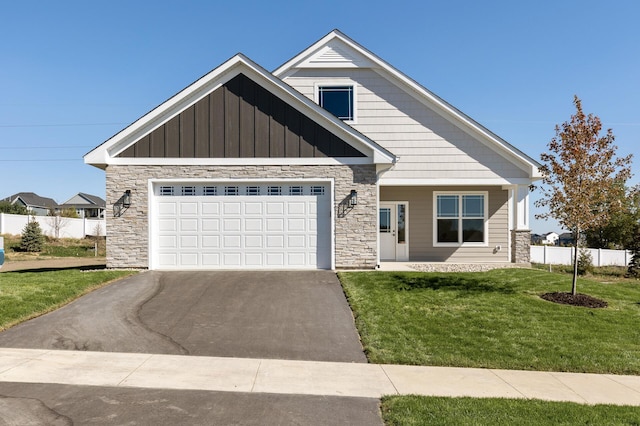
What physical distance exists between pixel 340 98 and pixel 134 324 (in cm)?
1149

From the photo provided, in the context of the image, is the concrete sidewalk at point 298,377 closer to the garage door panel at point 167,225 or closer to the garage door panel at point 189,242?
the garage door panel at point 189,242

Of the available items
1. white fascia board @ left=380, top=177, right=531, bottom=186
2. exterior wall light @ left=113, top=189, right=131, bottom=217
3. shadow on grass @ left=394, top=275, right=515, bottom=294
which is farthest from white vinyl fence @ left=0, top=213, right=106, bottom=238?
shadow on grass @ left=394, top=275, right=515, bottom=294

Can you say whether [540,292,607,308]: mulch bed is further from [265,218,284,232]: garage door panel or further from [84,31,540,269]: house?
[265,218,284,232]: garage door panel

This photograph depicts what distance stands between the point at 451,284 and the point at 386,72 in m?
8.72

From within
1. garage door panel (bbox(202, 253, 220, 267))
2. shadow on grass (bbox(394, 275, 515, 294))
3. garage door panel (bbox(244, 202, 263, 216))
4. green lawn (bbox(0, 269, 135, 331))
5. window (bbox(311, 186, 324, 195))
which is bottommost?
shadow on grass (bbox(394, 275, 515, 294))

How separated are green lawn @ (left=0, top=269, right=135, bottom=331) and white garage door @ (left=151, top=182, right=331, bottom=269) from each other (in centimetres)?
172

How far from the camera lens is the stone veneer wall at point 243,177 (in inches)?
507

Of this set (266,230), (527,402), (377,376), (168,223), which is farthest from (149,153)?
(527,402)

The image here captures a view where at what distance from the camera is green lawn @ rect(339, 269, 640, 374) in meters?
6.68

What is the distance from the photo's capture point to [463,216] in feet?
54.3

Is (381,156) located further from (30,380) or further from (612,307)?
(30,380)

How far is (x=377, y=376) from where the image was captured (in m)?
5.85

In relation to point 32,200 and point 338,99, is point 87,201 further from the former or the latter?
point 338,99

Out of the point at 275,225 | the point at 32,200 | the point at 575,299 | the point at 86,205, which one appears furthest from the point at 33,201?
the point at 575,299
